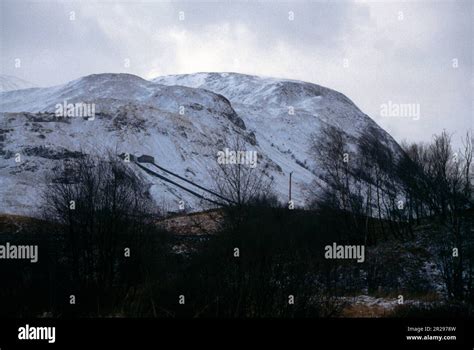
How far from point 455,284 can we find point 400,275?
6.13 m

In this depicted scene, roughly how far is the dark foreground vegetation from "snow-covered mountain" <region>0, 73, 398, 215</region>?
11.8 meters

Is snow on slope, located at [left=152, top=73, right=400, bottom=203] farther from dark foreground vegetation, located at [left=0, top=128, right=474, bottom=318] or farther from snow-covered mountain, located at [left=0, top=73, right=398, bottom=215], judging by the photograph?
dark foreground vegetation, located at [left=0, top=128, right=474, bottom=318]

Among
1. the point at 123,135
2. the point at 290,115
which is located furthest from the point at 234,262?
the point at 290,115

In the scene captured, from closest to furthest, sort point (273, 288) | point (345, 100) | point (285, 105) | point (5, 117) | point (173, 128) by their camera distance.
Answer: point (273, 288) < point (5, 117) < point (173, 128) < point (285, 105) < point (345, 100)

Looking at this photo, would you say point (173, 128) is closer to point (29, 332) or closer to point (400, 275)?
point (400, 275)

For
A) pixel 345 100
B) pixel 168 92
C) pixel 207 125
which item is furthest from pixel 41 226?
pixel 345 100

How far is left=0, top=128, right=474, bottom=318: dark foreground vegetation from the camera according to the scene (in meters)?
9.56

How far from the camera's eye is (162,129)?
93.9m

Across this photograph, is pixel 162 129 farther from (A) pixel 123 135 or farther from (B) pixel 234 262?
(B) pixel 234 262

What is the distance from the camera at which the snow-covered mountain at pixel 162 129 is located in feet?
229

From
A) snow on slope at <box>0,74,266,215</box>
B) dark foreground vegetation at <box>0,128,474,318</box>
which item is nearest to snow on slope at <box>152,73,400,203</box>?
snow on slope at <box>0,74,266,215</box>

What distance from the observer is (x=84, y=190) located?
22.5 meters

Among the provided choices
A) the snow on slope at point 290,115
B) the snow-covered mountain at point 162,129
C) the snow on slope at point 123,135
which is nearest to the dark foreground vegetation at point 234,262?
the snow-covered mountain at point 162,129

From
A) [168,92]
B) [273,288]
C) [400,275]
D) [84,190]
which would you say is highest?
[168,92]
